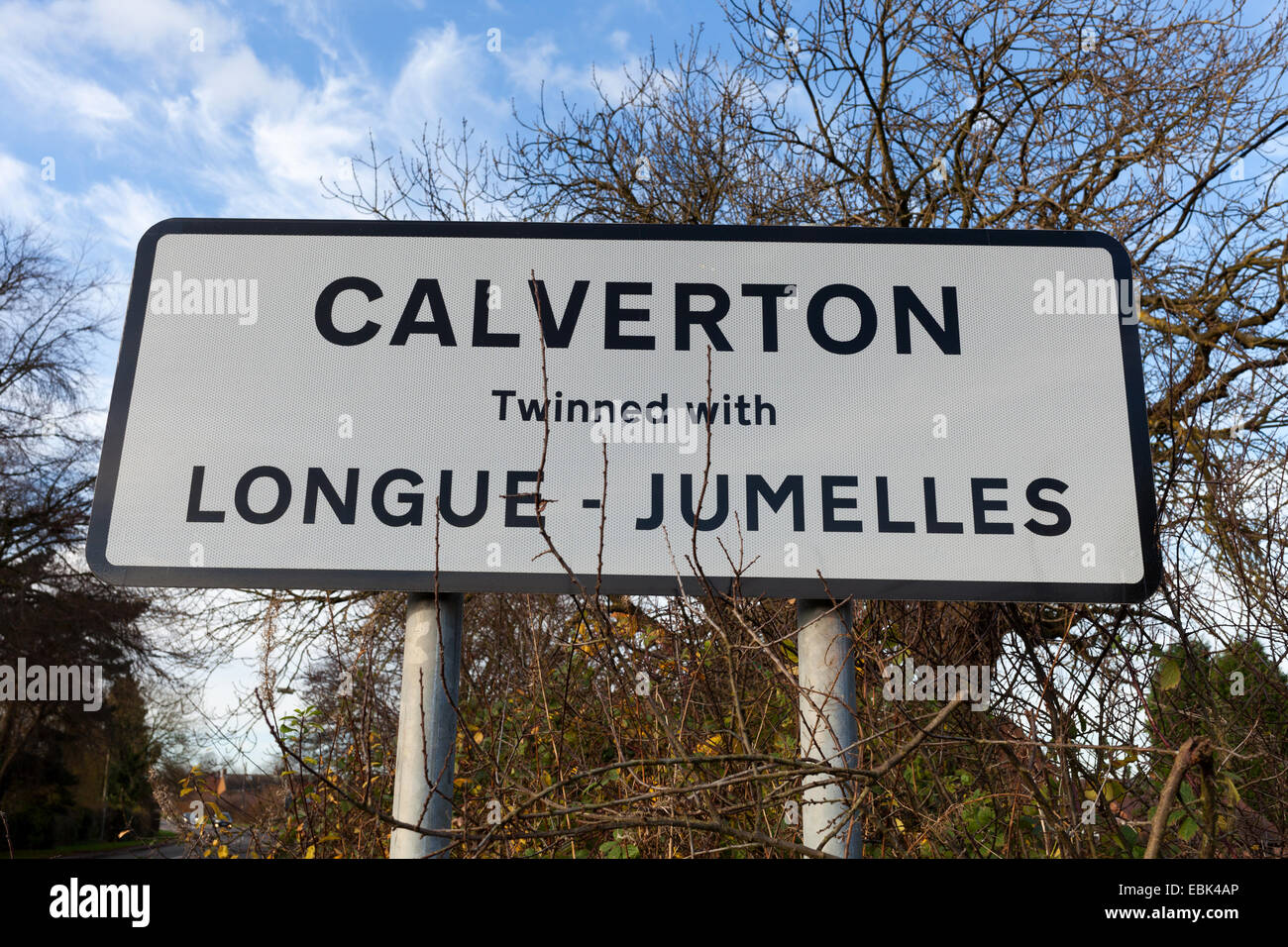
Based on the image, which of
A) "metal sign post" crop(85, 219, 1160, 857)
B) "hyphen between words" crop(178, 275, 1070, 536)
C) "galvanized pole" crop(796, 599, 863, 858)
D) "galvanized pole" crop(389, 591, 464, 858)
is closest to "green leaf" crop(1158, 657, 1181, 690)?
"metal sign post" crop(85, 219, 1160, 857)

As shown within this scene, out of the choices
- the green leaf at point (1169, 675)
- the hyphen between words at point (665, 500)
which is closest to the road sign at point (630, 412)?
the hyphen between words at point (665, 500)

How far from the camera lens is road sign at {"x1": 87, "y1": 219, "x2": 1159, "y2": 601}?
5.24 ft

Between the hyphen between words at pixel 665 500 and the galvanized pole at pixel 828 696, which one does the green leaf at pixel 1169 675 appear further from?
the galvanized pole at pixel 828 696

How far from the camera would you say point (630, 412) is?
1669 millimetres

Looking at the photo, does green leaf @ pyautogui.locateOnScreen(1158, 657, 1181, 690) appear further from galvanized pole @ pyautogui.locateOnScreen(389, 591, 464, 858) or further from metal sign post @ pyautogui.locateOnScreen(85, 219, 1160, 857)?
galvanized pole @ pyautogui.locateOnScreen(389, 591, 464, 858)

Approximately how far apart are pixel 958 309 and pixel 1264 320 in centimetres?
680

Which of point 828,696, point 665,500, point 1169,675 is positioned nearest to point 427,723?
point 665,500

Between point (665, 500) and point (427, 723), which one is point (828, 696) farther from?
point (427, 723)

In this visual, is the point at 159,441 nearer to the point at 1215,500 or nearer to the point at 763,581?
the point at 763,581

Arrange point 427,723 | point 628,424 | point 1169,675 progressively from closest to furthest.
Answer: point 427,723 → point 628,424 → point 1169,675

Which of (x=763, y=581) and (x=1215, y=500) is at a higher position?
(x=1215, y=500)

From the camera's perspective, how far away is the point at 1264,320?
22.4ft

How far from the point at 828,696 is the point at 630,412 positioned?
2.21 ft
